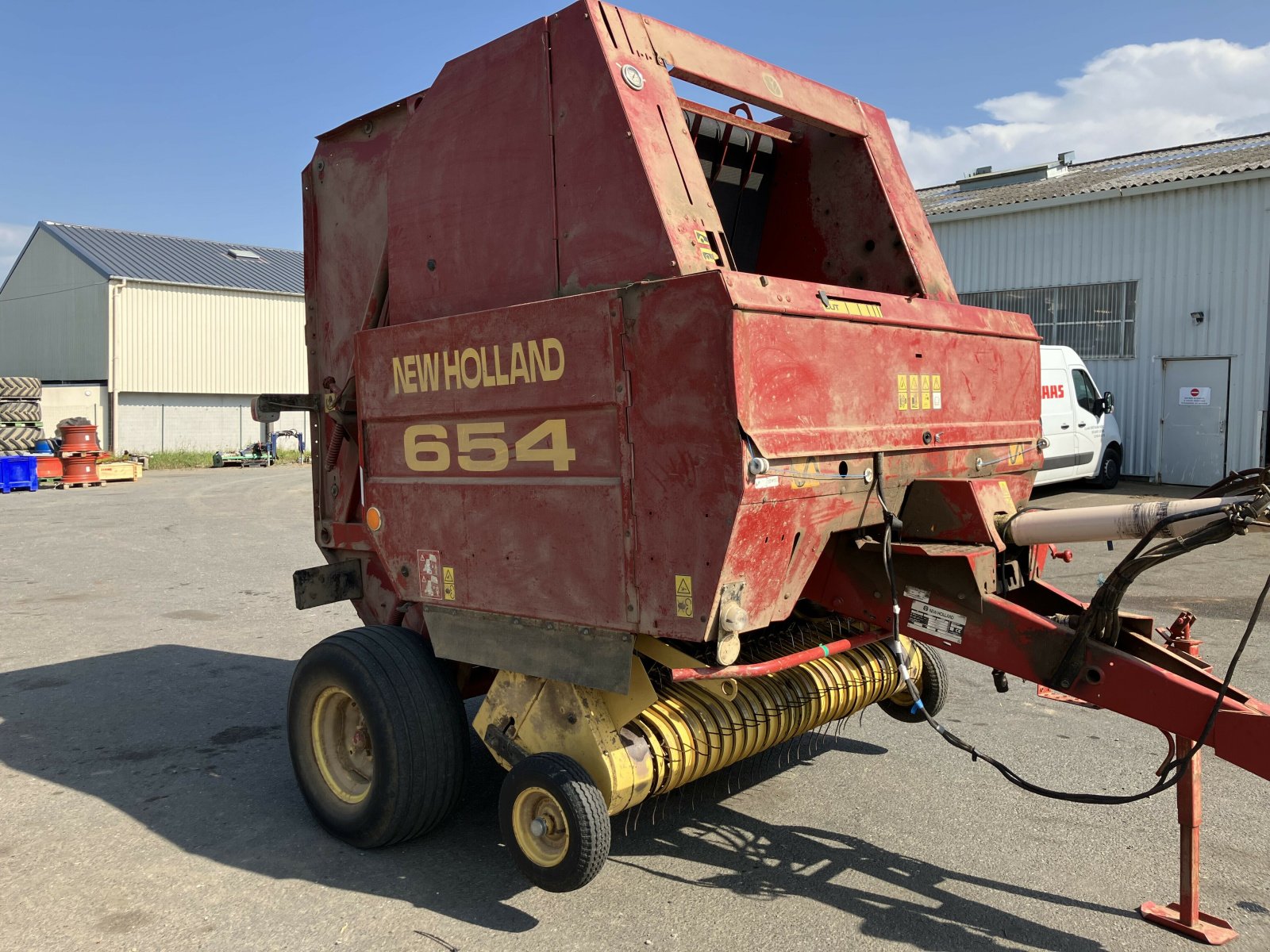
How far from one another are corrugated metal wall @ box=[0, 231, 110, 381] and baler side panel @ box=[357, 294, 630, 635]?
97.3ft

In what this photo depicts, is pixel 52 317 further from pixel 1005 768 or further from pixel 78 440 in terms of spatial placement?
pixel 1005 768

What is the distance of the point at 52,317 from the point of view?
33531mm

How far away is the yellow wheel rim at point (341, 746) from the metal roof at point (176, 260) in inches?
1203

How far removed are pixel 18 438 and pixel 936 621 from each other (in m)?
24.1

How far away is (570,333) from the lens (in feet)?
11.4

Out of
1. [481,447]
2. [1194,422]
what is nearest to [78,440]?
A: [1194,422]

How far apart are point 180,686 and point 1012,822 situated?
500 cm

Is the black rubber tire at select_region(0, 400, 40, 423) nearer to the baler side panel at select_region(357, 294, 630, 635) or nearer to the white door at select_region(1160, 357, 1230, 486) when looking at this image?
the baler side panel at select_region(357, 294, 630, 635)

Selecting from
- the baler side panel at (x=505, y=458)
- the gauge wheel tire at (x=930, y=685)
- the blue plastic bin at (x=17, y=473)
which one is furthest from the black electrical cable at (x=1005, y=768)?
the blue plastic bin at (x=17, y=473)

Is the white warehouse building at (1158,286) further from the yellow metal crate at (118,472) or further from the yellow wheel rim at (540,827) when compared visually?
the yellow metal crate at (118,472)

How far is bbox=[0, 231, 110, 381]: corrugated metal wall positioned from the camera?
102 feet

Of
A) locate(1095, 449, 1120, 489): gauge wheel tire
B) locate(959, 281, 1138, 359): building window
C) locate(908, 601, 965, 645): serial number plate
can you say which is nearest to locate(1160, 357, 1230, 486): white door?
locate(959, 281, 1138, 359): building window

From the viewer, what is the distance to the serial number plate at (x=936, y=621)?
3.52 metres

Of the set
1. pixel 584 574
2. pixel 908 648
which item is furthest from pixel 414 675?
pixel 908 648
